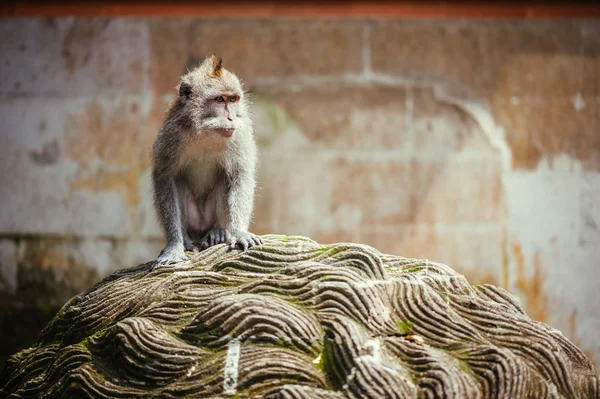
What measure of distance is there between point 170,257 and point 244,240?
1.70ft

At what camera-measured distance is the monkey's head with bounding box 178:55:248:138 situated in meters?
5.58

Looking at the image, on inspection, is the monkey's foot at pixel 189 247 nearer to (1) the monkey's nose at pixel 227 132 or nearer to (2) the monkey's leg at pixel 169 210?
(2) the monkey's leg at pixel 169 210

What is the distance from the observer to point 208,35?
8.49 m

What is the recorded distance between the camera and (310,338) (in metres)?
4.28

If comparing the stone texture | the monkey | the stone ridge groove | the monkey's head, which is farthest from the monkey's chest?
the stone texture

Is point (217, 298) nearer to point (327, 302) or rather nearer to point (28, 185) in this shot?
point (327, 302)

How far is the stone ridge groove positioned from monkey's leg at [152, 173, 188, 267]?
0.53 m

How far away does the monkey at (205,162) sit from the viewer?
18.4ft

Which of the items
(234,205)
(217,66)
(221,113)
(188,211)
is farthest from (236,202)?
(217,66)

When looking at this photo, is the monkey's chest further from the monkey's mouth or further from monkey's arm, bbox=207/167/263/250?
the monkey's mouth

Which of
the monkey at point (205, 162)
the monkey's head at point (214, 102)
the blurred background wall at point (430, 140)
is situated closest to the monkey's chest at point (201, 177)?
the monkey at point (205, 162)

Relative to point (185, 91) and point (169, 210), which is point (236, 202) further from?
point (185, 91)

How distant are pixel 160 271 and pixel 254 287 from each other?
763mm

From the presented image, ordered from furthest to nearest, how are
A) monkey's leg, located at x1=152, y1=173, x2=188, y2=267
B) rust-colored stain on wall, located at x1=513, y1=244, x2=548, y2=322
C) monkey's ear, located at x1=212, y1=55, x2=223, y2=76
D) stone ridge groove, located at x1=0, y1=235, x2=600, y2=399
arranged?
1. rust-colored stain on wall, located at x1=513, y1=244, x2=548, y2=322
2. monkey's ear, located at x1=212, y1=55, x2=223, y2=76
3. monkey's leg, located at x1=152, y1=173, x2=188, y2=267
4. stone ridge groove, located at x1=0, y1=235, x2=600, y2=399
